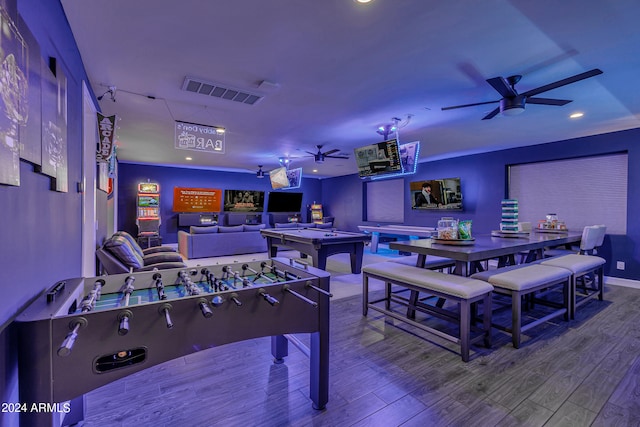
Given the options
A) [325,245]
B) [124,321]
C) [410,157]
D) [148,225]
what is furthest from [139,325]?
[148,225]

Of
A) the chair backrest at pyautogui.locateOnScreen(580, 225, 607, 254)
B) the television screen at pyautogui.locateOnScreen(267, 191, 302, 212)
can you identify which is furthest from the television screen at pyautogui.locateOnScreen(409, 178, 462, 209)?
the television screen at pyautogui.locateOnScreen(267, 191, 302, 212)

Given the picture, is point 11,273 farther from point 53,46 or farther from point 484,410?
point 484,410

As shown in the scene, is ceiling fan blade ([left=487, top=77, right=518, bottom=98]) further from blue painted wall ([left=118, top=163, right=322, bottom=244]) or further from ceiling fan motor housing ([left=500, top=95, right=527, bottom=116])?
blue painted wall ([left=118, top=163, right=322, bottom=244])

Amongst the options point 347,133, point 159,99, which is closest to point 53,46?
point 159,99

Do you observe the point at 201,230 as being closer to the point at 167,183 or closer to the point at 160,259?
the point at 160,259

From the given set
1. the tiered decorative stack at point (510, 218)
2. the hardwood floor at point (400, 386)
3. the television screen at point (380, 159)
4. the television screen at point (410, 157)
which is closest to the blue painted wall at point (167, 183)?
the television screen at point (380, 159)

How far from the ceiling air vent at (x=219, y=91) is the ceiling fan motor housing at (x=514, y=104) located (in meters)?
2.59

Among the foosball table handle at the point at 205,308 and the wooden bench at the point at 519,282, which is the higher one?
the foosball table handle at the point at 205,308

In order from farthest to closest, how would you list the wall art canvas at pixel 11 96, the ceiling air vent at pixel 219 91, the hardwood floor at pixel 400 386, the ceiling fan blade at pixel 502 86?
the ceiling air vent at pixel 219 91, the ceiling fan blade at pixel 502 86, the hardwood floor at pixel 400 386, the wall art canvas at pixel 11 96

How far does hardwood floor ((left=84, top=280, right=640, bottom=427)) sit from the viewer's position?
1.69 meters

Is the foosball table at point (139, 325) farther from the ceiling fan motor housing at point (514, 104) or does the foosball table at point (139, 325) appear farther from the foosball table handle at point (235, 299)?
the ceiling fan motor housing at point (514, 104)

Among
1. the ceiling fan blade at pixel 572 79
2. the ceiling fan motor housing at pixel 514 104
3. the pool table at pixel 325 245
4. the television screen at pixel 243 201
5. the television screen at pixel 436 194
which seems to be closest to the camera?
the ceiling fan blade at pixel 572 79

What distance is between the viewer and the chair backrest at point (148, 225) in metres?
8.31

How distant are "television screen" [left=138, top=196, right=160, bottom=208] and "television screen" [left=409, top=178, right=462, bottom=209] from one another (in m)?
7.55
